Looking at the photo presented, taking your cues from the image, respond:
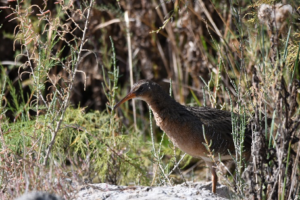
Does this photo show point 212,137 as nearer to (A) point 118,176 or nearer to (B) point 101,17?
(A) point 118,176


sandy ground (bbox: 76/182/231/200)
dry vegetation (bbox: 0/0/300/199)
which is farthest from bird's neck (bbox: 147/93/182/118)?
sandy ground (bbox: 76/182/231/200)

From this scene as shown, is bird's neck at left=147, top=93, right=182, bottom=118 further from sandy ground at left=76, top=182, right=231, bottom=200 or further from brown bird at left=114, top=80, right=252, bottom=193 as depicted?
sandy ground at left=76, top=182, right=231, bottom=200

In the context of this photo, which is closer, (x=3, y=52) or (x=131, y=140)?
(x=131, y=140)

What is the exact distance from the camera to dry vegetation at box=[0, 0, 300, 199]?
103 inches

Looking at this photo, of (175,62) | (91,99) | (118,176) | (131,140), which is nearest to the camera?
(118,176)

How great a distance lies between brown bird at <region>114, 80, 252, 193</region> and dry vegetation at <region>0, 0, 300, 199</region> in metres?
0.17

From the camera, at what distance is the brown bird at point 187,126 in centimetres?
362

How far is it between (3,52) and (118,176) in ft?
8.88

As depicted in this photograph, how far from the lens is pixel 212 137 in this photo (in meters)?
3.68

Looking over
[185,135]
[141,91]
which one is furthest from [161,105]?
[185,135]

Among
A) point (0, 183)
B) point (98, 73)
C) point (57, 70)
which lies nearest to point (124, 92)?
point (98, 73)

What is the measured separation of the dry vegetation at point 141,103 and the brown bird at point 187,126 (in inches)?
6.8

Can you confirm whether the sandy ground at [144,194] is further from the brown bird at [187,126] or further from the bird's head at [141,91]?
the bird's head at [141,91]

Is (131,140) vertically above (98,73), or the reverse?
(98,73)
